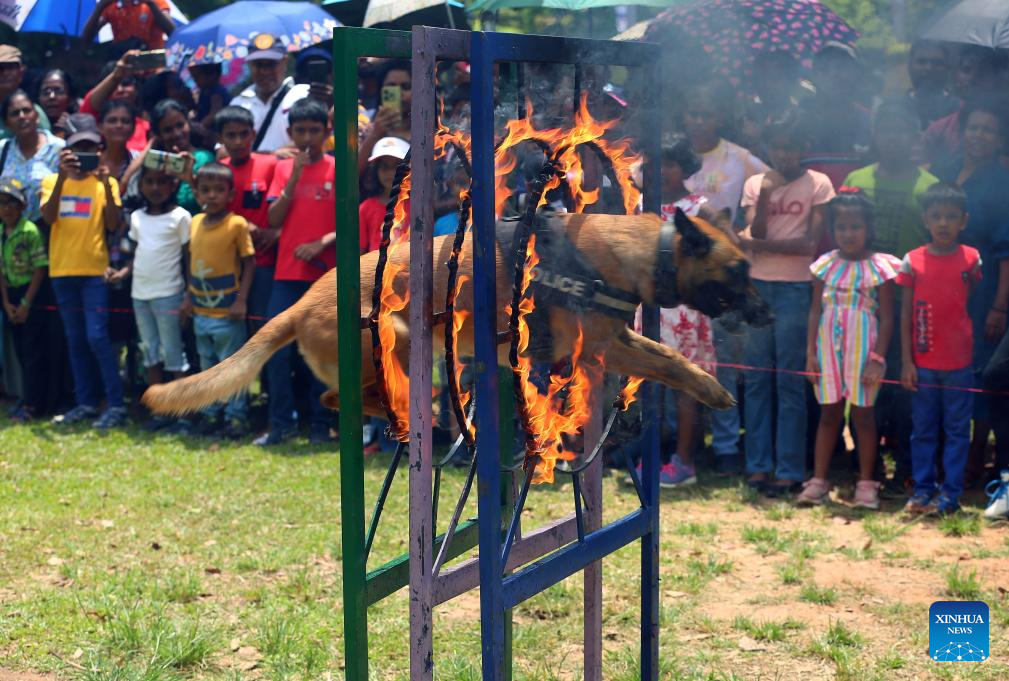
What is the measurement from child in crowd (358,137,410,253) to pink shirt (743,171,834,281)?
2322 millimetres

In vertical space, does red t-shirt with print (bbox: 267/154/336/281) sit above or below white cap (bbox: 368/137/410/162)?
below

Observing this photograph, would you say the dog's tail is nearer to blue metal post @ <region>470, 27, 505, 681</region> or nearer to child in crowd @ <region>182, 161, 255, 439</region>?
blue metal post @ <region>470, 27, 505, 681</region>

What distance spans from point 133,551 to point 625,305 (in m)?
3.55

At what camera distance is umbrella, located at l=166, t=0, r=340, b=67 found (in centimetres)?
982

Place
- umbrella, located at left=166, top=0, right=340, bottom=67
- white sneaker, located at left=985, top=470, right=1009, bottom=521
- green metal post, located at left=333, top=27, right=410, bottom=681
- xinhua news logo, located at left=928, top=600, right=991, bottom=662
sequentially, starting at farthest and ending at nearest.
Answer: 1. umbrella, located at left=166, top=0, right=340, bottom=67
2. white sneaker, located at left=985, top=470, right=1009, bottom=521
3. xinhua news logo, located at left=928, top=600, right=991, bottom=662
4. green metal post, located at left=333, top=27, right=410, bottom=681

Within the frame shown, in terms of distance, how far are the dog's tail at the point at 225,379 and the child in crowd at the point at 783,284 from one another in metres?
3.59

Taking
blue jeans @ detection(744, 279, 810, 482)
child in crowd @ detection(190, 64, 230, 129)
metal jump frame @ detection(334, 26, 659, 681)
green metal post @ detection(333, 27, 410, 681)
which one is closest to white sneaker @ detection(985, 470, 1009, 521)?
blue jeans @ detection(744, 279, 810, 482)

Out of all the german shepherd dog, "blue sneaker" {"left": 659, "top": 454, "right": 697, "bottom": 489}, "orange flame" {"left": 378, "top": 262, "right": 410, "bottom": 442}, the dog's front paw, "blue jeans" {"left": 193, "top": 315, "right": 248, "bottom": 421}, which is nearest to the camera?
"orange flame" {"left": 378, "top": 262, "right": 410, "bottom": 442}

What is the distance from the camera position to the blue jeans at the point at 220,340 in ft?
27.8

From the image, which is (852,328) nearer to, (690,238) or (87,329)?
(690,238)

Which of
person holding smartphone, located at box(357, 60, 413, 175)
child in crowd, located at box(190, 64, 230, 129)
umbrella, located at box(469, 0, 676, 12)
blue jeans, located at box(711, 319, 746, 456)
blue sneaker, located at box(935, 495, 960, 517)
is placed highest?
umbrella, located at box(469, 0, 676, 12)

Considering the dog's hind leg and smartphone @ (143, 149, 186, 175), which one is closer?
the dog's hind leg

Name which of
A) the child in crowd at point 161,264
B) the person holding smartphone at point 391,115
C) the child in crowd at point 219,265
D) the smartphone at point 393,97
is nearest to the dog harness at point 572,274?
the person holding smartphone at point 391,115

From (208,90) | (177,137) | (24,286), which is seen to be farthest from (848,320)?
(24,286)
